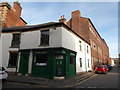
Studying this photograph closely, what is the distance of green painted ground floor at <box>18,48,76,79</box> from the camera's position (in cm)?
1120

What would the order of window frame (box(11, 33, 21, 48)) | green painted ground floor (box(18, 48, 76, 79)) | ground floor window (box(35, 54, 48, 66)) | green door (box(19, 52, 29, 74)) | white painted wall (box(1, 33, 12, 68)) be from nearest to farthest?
green painted ground floor (box(18, 48, 76, 79))
ground floor window (box(35, 54, 48, 66))
green door (box(19, 52, 29, 74))
white painted wall (box(1, 33, 12, 68))
window frame (box(11, 33, 21, 48))

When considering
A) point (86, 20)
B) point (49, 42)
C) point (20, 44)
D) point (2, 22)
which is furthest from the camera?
point (86, 20)

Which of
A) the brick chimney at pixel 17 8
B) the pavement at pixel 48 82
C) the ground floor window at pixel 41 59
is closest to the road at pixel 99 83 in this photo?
the pavement at pixel 48 82

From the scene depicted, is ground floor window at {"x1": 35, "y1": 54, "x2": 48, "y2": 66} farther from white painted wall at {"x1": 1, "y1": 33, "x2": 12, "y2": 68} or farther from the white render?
white painted wall at {"x1": 1, "y1": 33, "x2": 12, "y2": 68}

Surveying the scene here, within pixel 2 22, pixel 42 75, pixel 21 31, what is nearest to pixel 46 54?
pixel 42 75

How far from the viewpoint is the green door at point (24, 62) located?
42.4 ft

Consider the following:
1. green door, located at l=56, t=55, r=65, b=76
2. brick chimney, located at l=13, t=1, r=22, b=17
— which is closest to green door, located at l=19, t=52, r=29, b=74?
green door, located at l=56, t=55, r=65, b=76

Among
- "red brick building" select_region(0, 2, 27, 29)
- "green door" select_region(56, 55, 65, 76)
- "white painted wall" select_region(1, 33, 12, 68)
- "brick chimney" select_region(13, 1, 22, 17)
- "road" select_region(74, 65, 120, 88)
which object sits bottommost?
"road" select_region(74, 65, 120, 88)

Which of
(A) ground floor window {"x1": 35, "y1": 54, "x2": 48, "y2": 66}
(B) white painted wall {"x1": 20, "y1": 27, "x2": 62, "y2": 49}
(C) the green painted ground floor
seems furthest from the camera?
(A) ground floor window {"x1": 35, "y1": 54, "x2": 48, "y2": 66}

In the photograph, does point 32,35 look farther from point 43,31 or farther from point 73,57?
point 73,57

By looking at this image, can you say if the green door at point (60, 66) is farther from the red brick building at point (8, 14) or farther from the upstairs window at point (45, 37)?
the red brick building at point (8, 14)

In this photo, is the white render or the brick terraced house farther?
the white render

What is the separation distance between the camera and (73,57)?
14.2 metres

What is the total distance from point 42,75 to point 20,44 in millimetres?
5466
